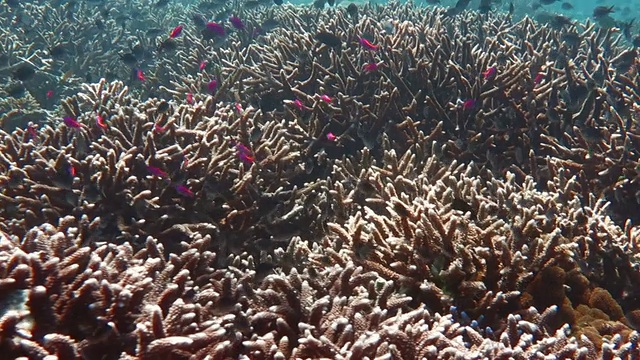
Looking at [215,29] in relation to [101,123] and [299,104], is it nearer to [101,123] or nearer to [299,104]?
[299,104]

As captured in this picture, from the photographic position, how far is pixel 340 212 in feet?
12.9

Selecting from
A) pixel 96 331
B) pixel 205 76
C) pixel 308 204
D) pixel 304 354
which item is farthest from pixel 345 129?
pixel 96 331

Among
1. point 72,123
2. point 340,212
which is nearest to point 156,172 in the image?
point 72,123

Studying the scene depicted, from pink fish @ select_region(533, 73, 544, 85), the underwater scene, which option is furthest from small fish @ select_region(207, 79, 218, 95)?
pink fish @ select_region(533, 73, 544, 85)

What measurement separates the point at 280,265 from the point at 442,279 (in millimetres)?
1270

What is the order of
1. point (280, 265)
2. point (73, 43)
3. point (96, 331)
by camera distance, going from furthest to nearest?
point (73, 43)
point (280, 265)
point (96, 331)

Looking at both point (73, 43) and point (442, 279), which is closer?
point (442, 279)

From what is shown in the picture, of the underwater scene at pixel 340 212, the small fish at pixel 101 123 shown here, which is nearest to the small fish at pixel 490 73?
the underwater scene at pixel 340 212

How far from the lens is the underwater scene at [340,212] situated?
2.09 metres

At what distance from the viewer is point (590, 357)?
218cm

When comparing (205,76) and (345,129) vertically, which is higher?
(205,76)

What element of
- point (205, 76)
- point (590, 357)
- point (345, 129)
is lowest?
point (590, 357)

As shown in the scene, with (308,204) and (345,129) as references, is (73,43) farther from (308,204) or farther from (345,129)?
(308,204)

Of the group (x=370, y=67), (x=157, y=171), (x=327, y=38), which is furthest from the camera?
(x=327, y=38)
